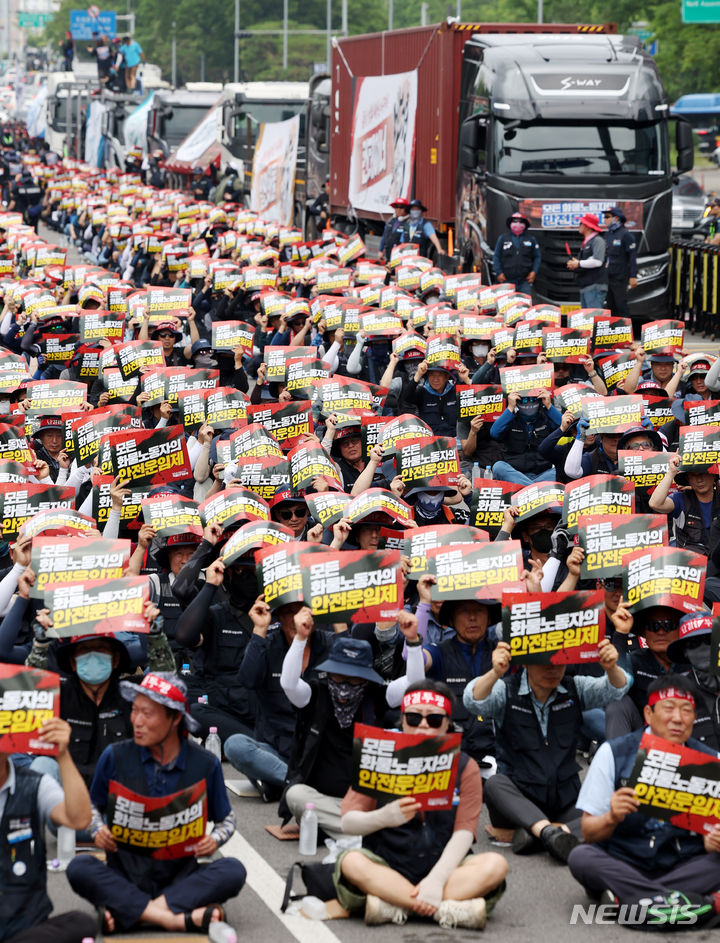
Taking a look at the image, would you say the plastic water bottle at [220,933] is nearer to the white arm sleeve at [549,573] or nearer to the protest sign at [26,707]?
the protest sign at [26,707]

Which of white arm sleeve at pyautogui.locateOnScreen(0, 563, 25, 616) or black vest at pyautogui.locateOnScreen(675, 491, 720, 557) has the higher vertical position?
white arm sleeve at pyautogui.locateOnScreen(0, 563, 25, 616)

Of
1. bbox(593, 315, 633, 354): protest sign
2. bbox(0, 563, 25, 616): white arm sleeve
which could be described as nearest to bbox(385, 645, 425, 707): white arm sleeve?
bbox(0, 563, 25, 616): white arm sleeve

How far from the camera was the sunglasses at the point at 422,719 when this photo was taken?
25.9ft

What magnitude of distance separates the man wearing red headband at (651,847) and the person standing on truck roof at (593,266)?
1586 centimetres

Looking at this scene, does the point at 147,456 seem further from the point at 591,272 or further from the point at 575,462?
the point at 591,272

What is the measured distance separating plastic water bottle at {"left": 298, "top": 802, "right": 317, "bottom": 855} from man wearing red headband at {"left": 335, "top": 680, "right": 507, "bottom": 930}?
744 millimetres

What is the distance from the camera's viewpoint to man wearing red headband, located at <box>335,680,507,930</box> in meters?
7.91

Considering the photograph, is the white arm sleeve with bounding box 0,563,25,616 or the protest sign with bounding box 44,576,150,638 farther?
the white arm sleeve with bounding box 0,563,25,616

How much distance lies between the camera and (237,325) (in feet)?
58.3

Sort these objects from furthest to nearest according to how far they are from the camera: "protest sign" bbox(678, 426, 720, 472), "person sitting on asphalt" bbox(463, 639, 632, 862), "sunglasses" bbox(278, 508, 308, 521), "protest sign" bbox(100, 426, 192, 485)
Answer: "protest sign" bbox(678, 426, 720, 472) < "protest sign" bbox(100, 426, 192, 485) < "sunglasses" bbox(278, 508, 308, 521) < "person sitting on asphalt" bbox(463, 639, 632, 862)

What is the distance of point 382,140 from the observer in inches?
1304

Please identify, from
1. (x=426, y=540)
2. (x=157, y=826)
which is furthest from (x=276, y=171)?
(x=157, y=826)

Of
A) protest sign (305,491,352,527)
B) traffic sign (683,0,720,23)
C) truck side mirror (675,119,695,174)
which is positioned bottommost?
protest sign (305,491,352,527)

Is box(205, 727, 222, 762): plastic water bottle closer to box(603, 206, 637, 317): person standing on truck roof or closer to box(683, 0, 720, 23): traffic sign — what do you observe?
box(603, 206, 637, 317): person standing on truck roof
